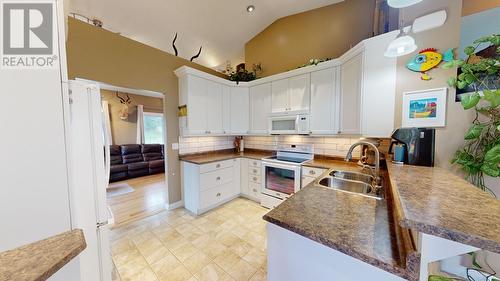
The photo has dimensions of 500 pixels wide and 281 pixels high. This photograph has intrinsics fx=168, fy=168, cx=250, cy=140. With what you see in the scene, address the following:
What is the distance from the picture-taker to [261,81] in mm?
3172

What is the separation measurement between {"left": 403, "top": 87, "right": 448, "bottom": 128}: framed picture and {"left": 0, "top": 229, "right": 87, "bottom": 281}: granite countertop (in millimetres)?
2551

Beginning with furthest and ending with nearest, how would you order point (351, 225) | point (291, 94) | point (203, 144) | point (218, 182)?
1. point (203, 144)
2. point (218, 182)
3. point (291, 94)
4. point (351, 225)

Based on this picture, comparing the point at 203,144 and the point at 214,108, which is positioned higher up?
the point at 214,108

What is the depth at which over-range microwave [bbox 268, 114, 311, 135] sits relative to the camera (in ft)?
8.75

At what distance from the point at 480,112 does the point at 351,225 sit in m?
1.54

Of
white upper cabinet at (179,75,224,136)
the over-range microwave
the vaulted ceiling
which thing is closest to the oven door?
the over-range microwave

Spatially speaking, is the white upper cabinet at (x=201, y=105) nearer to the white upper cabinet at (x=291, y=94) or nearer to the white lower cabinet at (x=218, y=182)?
the white lower cabinet at (x=218, y=182)

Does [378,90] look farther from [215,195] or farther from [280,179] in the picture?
[215,195]

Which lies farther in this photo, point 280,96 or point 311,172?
point 280,96

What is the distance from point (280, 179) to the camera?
9.15ft

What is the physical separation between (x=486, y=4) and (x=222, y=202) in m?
3.66

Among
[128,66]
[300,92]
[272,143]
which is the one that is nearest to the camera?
[128,66]

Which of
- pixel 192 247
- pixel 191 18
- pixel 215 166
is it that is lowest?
pixel 192 247

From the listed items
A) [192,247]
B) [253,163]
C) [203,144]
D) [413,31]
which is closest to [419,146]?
[413,31]
